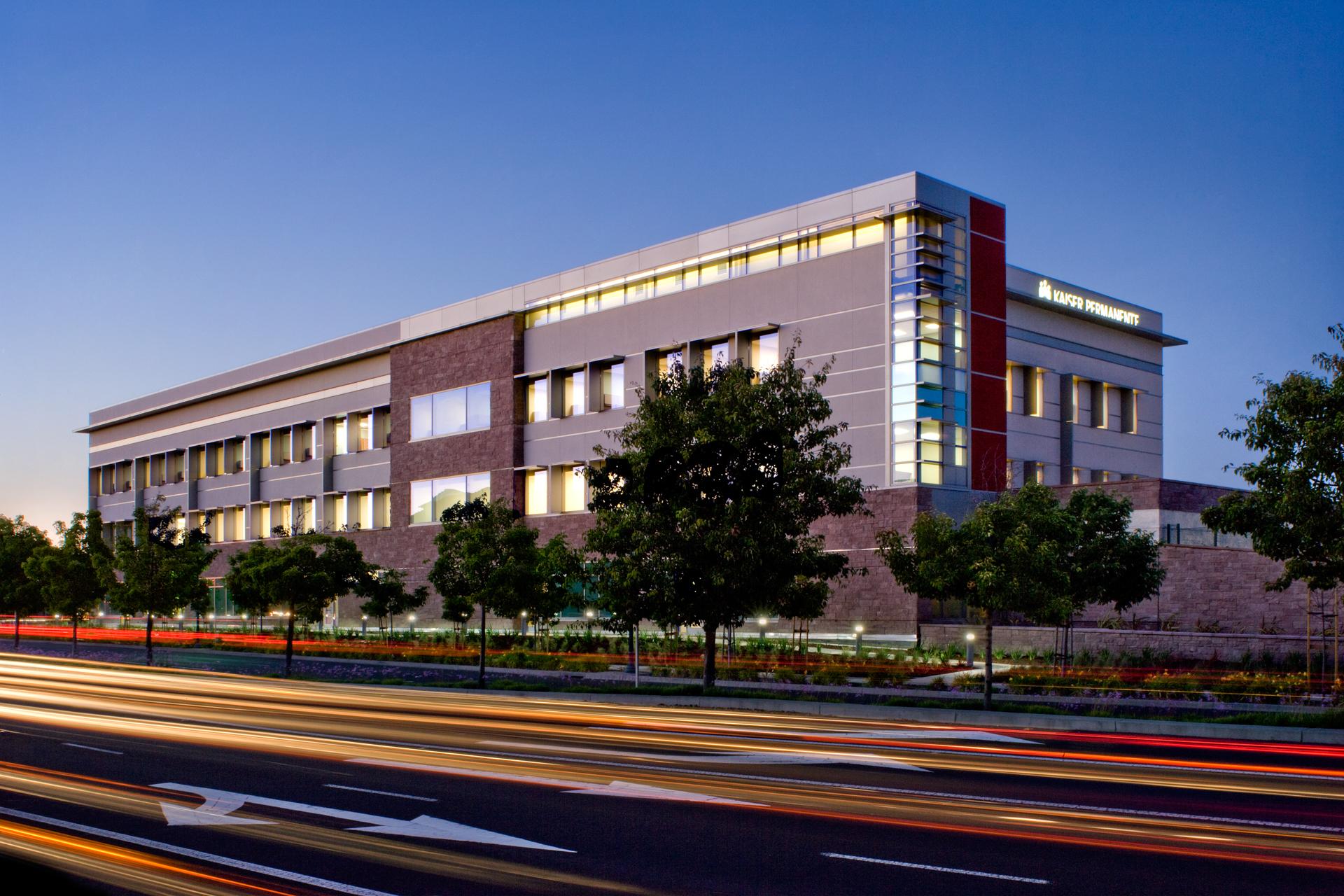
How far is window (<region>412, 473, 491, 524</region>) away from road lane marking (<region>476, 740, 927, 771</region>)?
41.8m

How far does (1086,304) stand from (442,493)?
109 feet

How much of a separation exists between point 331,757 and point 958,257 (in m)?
33.6

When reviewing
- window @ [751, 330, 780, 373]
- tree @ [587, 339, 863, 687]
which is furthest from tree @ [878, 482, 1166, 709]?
window @ [751, 330, 780, 373]

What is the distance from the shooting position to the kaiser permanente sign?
163 feet

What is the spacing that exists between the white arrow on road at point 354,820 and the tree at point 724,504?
49.9 feet

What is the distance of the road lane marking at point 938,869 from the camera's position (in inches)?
335

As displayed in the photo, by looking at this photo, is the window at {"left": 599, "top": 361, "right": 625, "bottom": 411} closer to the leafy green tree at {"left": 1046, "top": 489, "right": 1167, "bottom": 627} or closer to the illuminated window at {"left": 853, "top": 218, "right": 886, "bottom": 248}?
the illuminated window at {"left": 853, "top": 218, "right": 886, "bottom": 248}

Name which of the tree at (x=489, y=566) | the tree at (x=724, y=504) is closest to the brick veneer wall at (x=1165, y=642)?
the tree at (x=724, y=504)

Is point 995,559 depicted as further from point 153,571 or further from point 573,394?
point 153,571

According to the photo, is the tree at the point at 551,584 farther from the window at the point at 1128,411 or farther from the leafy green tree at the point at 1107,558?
the window at the point at 1128,411

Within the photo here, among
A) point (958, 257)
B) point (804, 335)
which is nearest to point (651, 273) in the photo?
point (804, 335)

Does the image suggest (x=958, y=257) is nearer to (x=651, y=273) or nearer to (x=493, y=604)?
(x=651, y=273)

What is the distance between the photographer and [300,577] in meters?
40.0

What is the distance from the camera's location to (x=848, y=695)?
27.3 meters
